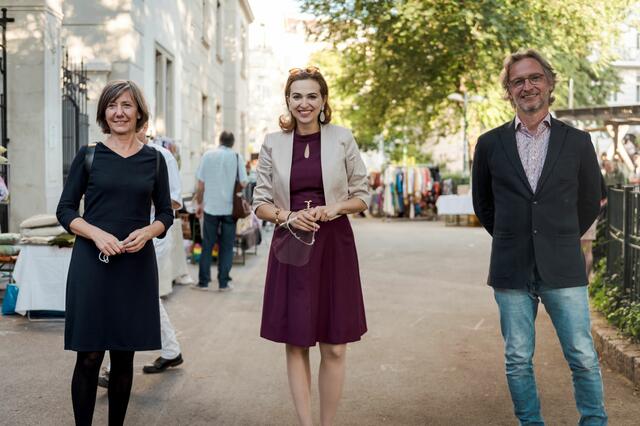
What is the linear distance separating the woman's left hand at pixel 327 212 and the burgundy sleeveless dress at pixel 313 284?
0.10 m

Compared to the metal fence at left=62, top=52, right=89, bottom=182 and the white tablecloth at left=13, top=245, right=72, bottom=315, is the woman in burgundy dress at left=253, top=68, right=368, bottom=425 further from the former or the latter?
the metal fence at left=62, top=52, right=89, bottom=182

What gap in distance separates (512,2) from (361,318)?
21450 millimetres

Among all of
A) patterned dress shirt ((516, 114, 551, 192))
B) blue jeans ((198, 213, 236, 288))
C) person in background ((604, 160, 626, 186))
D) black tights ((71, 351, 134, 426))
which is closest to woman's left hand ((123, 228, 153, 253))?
black tights ((71, 351, 134, 426))

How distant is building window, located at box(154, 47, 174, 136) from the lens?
53.2 feet

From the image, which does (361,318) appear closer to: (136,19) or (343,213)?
(343,213)

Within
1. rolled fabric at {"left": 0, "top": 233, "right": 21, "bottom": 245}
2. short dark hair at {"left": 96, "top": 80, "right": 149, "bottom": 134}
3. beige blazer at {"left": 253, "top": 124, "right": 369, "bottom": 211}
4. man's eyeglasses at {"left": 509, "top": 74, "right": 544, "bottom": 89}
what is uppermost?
man's eyeglasses at {"left": 509, "top": 74, "right": 544, "bottom": 89}

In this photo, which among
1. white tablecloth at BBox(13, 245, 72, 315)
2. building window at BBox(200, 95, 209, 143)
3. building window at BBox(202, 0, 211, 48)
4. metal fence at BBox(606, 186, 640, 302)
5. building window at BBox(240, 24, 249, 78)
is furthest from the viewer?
building window at BBox(240, 24, 249, 78)

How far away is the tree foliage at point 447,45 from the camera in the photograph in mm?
23891

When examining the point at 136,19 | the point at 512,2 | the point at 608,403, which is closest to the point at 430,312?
the point at 608,403

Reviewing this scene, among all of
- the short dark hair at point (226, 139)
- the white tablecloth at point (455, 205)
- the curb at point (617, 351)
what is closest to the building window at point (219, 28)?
the white tablecloth at point (455, 205)

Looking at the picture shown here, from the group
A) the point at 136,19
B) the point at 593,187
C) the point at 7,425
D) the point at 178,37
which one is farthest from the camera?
the point at 178,37

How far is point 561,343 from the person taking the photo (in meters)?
4.25

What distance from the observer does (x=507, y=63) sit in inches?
174

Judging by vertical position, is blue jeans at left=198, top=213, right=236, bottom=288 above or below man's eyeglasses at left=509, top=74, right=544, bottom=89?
below
